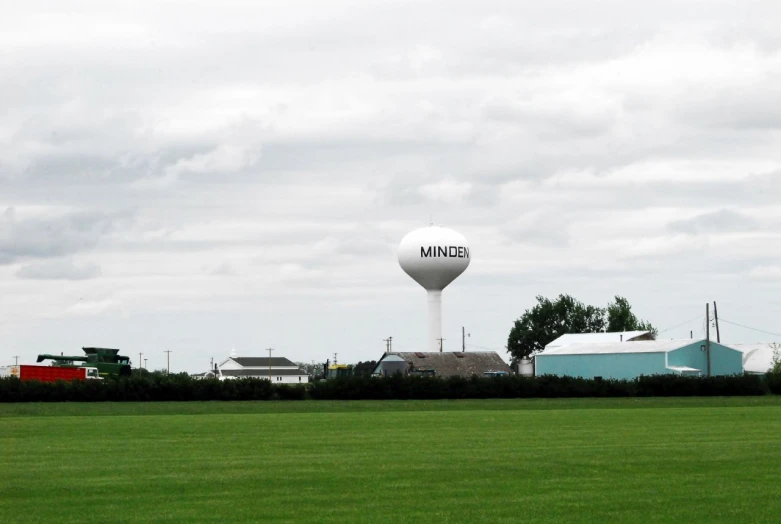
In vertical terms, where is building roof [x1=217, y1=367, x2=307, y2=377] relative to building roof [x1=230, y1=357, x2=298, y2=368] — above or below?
below

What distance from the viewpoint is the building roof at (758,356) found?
12031cm

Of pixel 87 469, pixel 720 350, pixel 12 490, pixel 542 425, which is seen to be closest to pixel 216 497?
pixel 12 490

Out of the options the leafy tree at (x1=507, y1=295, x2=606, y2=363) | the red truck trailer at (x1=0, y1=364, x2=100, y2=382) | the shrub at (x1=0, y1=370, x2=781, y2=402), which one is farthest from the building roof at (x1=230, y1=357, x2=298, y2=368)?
the shrub at (x1=0, y1=370, x2=781, y2=402)

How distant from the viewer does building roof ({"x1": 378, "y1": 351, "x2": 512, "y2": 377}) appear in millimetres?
100688

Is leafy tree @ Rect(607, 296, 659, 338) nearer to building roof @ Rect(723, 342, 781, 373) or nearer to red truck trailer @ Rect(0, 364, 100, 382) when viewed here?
building roof @ Rect(723, 342, 781, 373)

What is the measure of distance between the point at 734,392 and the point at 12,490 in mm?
67601

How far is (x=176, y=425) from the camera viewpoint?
34.2 meters

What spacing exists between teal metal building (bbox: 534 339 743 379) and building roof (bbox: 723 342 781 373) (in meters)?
18.8

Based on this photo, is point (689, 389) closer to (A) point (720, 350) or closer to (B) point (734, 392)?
(B) point (734, 392)

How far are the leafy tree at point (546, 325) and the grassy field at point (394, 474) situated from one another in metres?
117

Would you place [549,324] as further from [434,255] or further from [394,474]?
[394,474]

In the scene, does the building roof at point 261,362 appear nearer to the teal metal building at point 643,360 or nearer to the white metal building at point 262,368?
the white metal building at point 262,368

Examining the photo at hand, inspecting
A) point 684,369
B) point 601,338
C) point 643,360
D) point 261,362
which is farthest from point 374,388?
point 261,362

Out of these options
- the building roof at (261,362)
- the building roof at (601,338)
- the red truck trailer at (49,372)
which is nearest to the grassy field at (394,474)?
the red truck trailer at (49,372)
